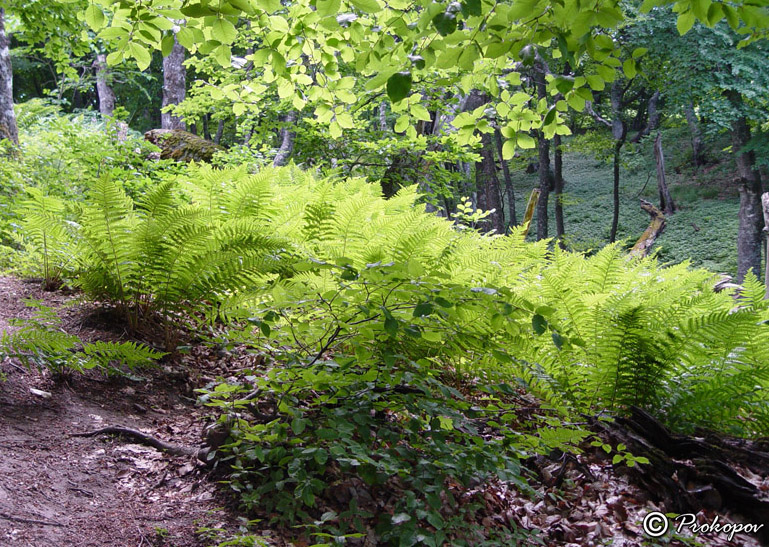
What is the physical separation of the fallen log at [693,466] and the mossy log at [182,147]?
6.89m

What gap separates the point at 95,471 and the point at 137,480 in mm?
140

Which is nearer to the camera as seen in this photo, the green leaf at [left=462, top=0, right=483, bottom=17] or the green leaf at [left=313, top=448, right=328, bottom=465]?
the green leaf at [left=462, top=0, right=483, bottom=17]

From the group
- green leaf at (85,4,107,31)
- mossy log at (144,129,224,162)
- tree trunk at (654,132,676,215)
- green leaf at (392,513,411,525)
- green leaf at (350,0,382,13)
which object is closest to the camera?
green leaf at (392,513,411,525)

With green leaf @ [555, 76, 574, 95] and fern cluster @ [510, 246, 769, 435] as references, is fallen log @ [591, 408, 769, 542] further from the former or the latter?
green leaf @ [555, 76, 574, 95]

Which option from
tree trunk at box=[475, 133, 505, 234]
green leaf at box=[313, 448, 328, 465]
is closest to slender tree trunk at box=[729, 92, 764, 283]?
tree trunk at box=[475, 133, 505, 234]

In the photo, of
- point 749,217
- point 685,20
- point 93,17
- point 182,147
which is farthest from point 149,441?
point 749,217

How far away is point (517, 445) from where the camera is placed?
80.1 inches

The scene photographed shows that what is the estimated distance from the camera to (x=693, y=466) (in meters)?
2.44

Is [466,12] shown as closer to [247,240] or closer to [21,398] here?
[247,240]

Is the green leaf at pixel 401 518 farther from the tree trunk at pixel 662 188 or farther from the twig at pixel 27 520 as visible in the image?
the tree trunk at pixel 662 188

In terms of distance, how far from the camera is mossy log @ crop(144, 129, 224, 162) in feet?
25.1

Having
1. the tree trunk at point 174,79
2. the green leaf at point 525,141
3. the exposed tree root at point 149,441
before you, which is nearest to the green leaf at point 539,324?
the green leaf at point 525,141

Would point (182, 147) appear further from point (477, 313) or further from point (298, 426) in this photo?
point (298, 426)

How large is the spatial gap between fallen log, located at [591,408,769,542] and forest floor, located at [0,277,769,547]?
77mm
